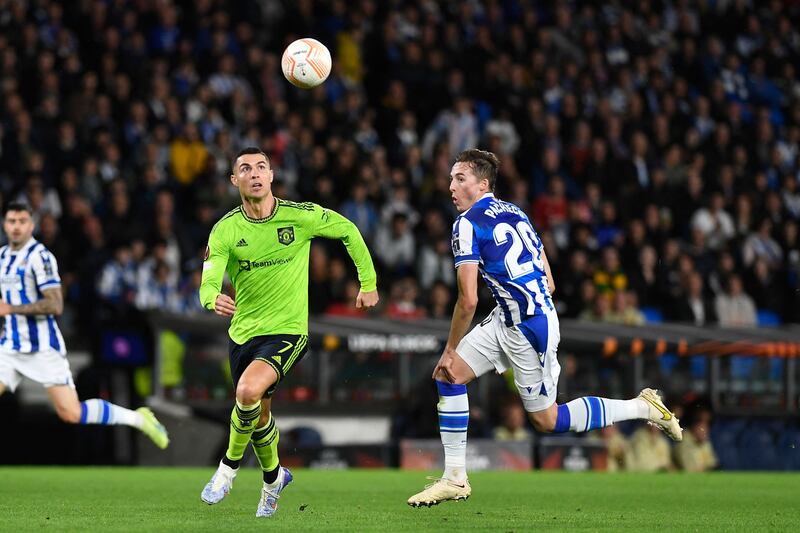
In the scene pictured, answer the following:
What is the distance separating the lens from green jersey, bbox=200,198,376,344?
880cm

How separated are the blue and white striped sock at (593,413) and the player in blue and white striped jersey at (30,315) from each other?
15.1 feet

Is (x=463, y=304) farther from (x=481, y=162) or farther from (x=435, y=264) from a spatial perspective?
(x=435, y=264)

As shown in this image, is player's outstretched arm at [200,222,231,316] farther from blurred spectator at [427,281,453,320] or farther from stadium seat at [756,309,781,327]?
stadium seat at [756,309,781,327]

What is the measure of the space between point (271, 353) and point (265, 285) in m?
0.47

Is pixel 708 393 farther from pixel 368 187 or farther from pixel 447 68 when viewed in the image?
pixel 447 68

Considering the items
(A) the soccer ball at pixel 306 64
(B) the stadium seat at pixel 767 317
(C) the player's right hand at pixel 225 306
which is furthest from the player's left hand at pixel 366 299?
(B) the stadium seat at pixel 767 317

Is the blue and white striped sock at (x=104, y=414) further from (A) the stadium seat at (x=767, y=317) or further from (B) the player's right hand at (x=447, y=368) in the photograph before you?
(A) the stadium seat at (x=767, y=317)

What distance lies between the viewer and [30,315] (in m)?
11.5

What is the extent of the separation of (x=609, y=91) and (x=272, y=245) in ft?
47.3

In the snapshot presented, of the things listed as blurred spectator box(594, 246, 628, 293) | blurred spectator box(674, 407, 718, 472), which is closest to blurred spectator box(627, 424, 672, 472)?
blurred spectator box(674, 407, 718, 472)

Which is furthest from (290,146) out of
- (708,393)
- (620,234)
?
(708,393)

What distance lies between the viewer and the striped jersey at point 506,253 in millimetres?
8656

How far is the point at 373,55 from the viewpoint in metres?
20.8

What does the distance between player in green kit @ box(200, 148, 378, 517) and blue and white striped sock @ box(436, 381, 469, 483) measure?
2.58 feet
